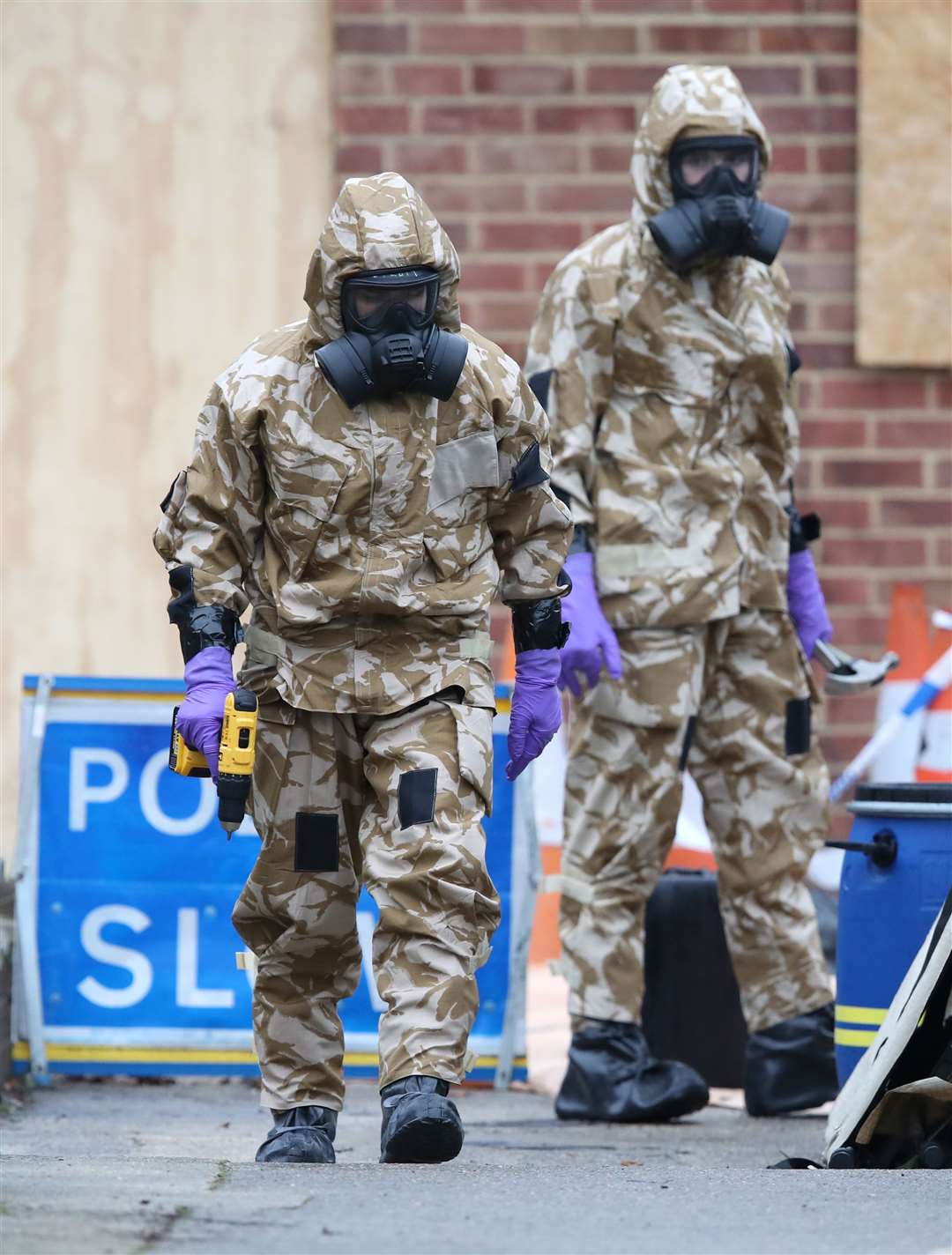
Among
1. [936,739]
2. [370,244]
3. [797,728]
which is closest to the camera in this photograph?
[370,244]

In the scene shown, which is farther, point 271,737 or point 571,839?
point 571,839

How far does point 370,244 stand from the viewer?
4.03 metres

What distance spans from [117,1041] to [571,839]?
1.27 metres

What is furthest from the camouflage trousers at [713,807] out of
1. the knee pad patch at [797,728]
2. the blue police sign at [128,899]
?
the blue police sign at [128,899]

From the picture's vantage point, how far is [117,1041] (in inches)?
219

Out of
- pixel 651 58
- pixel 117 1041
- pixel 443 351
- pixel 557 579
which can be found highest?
pixel 651 58

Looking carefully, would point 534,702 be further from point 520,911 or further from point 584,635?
point 520,911

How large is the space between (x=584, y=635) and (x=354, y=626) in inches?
39.7

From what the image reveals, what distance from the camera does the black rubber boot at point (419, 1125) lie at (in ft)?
12.4

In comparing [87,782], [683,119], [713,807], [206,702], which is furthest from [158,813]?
[683,119]

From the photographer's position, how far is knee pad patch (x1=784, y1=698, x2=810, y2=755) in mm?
5297

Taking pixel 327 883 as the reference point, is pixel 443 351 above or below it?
above

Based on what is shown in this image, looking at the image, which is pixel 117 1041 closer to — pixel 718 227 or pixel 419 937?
pixel 419 937

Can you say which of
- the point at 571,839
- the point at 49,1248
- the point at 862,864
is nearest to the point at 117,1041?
the point at 571,839
